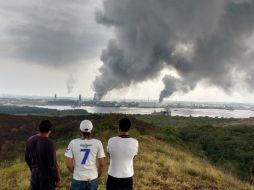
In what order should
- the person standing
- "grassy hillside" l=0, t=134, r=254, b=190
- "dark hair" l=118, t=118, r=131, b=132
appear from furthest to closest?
"grassy hillside" l=0, t=134, r=254, b=190 < the person standing < "dark hair" l=118, t=118, r=131, b=132

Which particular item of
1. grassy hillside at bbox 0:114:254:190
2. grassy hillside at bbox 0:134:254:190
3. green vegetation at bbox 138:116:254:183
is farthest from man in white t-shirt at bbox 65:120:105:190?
green vegetation at bbox 138:116:254:183

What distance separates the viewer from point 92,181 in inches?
298

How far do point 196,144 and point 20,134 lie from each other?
2138 centimetres

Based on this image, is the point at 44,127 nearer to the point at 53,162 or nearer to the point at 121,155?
the point at 53,162

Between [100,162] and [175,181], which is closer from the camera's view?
[100,162]

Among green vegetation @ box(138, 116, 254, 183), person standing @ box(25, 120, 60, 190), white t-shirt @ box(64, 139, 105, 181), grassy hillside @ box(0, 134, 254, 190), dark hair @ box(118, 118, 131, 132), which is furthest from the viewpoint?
green vegetation @ box(138, 116, 254, 183)

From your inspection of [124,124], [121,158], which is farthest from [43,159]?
[124,124]

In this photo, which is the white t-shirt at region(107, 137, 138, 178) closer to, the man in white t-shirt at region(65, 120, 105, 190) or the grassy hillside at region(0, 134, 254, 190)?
the man in white t-shirt at region(65, 120, 105, 190)

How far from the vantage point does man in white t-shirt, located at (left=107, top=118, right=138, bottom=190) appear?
7.83 m

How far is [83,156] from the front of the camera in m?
7.51

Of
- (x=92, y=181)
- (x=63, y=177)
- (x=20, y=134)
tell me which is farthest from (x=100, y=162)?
(x=20, y=134)

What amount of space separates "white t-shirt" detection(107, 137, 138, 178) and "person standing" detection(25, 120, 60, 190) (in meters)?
1.31

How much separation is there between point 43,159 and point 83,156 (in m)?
1.07

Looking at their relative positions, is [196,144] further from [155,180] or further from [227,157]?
[155,180]
